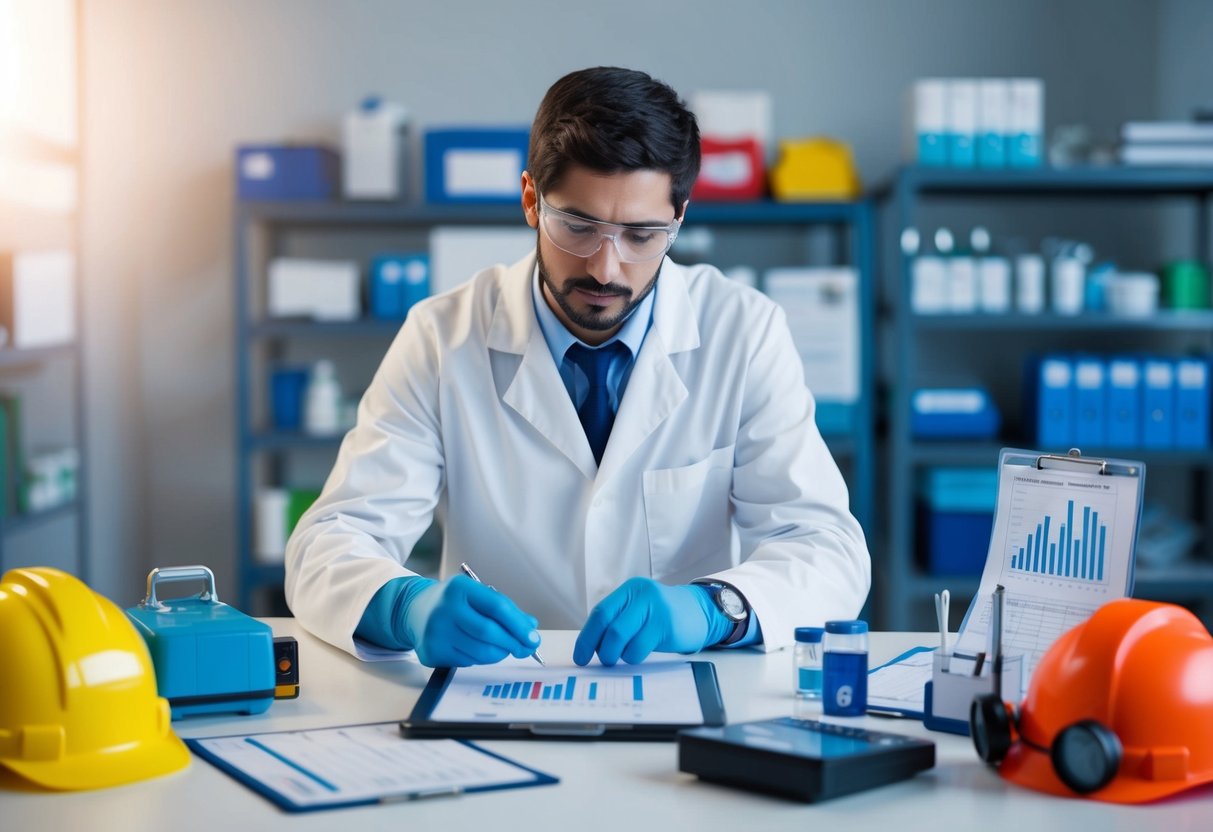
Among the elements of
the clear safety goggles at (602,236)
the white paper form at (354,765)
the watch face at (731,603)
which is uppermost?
the clear safety goggles at (602,236)

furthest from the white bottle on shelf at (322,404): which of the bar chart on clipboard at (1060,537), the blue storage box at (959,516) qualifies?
the bar chart on clipboard at (1060,537)

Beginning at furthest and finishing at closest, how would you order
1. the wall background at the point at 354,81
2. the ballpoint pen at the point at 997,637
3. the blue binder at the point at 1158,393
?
1. the wall background at the point at 354,81
2. the blue binder at the point at 1158,393
3. the ballpoint pen at the point at 997,637

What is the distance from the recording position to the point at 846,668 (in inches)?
46.6

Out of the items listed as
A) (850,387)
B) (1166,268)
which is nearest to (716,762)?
(850,387)

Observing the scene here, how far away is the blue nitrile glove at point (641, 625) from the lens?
4.27ft

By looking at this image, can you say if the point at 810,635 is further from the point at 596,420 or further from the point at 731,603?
the point at 596,420

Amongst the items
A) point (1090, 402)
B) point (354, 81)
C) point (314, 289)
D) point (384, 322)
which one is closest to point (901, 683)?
point (1090, 402)

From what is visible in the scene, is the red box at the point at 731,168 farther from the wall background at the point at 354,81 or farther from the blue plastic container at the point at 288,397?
the blue plastic container at the point at 288,397

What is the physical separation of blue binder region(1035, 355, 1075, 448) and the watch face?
216 cm

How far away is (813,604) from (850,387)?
1.97 meters

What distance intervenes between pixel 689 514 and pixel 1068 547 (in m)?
0.70

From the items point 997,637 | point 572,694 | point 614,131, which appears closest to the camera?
point 997,637

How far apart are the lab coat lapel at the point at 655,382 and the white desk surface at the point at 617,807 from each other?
0.70 metres

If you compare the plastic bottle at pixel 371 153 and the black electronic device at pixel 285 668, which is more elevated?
the plastic bottle at pixel 371 153
